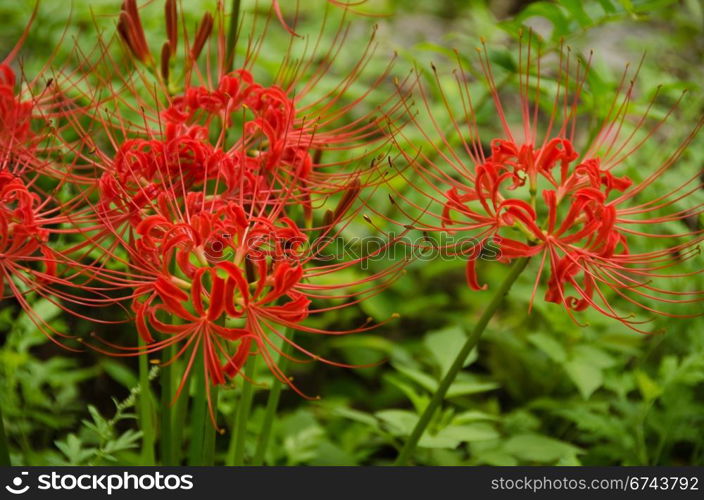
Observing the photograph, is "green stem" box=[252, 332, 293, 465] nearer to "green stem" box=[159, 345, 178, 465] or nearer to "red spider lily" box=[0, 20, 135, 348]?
"green stem" box=[159, 345, 178, 465]

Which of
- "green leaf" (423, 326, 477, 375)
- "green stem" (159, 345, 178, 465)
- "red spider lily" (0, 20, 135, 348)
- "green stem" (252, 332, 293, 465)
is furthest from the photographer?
"green leaf" (423, 326, 477, 375)

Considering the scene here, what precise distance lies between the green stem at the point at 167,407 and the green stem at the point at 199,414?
0.05 meters

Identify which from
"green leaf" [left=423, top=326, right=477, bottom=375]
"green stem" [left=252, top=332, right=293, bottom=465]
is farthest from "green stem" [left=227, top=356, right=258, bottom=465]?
"green leaf" [left=423, top=326, right=477, bottom=375]

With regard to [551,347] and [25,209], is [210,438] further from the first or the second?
[551,347]

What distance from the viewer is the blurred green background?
1751 mm

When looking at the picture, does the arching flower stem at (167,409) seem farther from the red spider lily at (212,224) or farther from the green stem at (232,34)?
the green stem at (232,34)

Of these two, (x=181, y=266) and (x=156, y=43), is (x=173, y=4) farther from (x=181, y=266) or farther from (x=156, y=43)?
(x=156, y=43)

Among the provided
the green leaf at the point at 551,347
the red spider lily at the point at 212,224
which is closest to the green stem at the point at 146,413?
the red spider lily at the point at 212,224

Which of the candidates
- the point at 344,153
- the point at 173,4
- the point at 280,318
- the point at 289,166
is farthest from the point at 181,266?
the point at 344,153

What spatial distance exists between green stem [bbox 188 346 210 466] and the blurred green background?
0.16 metres

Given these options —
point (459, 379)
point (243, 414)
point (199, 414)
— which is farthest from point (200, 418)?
point (459, 379)

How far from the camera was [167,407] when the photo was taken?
1414 mm

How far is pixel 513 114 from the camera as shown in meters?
3.29

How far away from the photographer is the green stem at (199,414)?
52.1 inches
